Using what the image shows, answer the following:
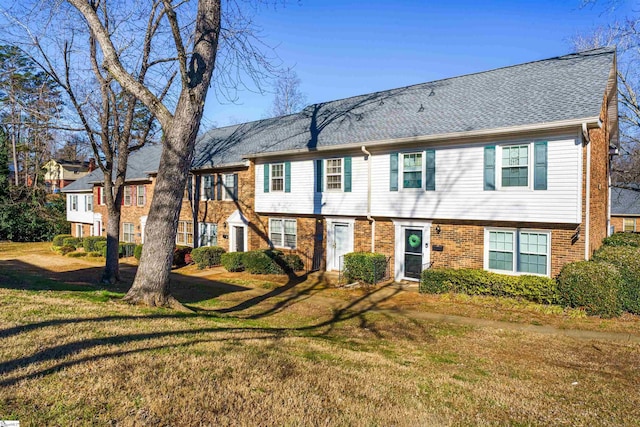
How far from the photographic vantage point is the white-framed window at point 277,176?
61.5ft

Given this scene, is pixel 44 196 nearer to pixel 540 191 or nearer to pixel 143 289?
pixel 143 289

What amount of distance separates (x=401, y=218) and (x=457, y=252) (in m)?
2.38

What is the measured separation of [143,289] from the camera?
8.72 meters

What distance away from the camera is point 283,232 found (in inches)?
757

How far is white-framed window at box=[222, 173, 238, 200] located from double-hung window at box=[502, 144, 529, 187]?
13.1m

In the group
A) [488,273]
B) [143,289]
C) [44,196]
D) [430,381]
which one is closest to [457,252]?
[488,273]

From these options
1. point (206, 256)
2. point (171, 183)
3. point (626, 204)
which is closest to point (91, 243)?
point (206, 256)

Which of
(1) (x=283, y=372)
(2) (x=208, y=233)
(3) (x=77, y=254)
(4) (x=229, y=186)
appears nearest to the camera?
(1) (x=283, y=372)

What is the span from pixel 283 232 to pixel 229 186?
4365 millimetres

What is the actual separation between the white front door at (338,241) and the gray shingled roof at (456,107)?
3.38 meters

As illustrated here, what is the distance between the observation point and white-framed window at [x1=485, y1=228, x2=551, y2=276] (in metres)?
12.2

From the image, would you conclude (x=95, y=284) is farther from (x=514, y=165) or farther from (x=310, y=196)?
(x=514, y=165)

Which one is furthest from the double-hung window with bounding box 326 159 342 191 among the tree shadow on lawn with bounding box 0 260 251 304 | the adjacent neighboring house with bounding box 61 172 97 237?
the adjacent neighboring house with bounding box 61 172 97 237

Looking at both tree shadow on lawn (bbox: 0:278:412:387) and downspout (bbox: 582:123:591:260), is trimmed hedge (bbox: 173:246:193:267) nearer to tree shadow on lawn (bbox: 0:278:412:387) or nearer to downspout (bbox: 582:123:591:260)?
tree shadow on lawn (bbox: 0:278:412:387)
